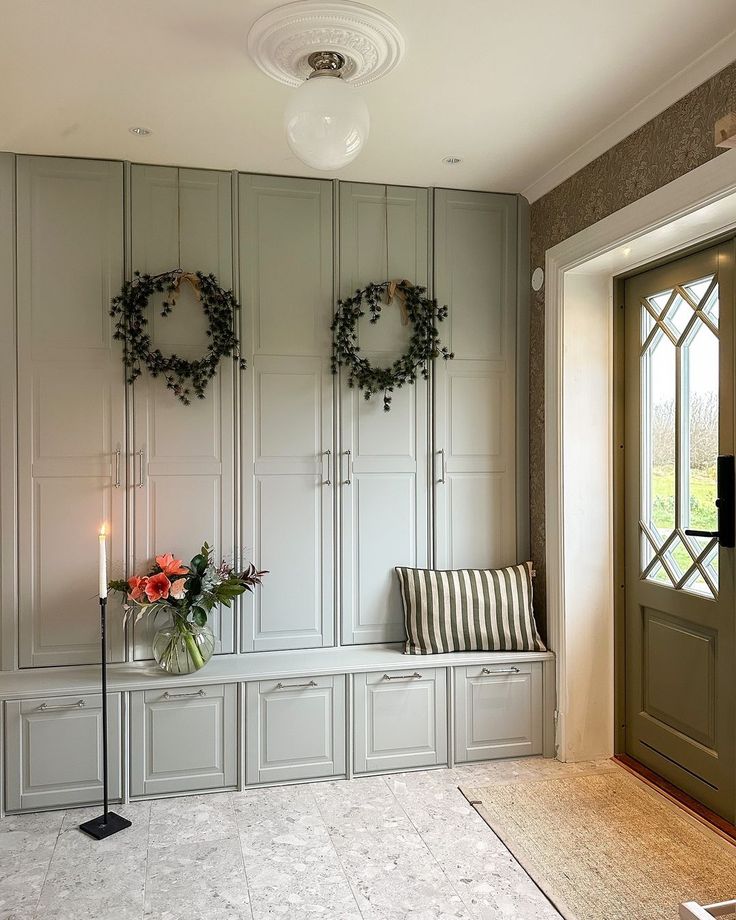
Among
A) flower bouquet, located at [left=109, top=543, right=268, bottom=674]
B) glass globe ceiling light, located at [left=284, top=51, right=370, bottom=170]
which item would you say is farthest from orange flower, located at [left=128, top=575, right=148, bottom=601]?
glass globe ceiling light, located at [left=284, top=51, right=370, bottom=170]

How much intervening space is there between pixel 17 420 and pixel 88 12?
161 centimetres

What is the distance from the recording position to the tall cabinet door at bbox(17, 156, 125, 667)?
3131 millimetres

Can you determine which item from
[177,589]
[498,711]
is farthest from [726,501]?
[177,589]

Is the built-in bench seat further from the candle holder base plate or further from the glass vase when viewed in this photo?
the candle holder base plate

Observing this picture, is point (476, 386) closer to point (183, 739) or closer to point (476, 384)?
point (476, 384)

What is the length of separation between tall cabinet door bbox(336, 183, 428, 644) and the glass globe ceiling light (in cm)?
116

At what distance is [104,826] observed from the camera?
2.76m

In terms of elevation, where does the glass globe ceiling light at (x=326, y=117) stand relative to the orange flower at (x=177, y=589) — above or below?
above

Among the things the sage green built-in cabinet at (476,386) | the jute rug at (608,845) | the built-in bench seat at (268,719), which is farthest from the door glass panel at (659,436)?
the jute rug at (608,845)

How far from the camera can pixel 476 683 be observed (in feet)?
10.9

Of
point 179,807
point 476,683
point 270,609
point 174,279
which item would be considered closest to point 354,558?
point 270,609

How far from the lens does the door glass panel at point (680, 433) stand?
2.87 metres

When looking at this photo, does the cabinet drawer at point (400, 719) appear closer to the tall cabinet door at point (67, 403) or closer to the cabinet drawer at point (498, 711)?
the cabinet drawer at point (498, 711)

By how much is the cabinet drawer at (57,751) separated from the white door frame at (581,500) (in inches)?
74.7
